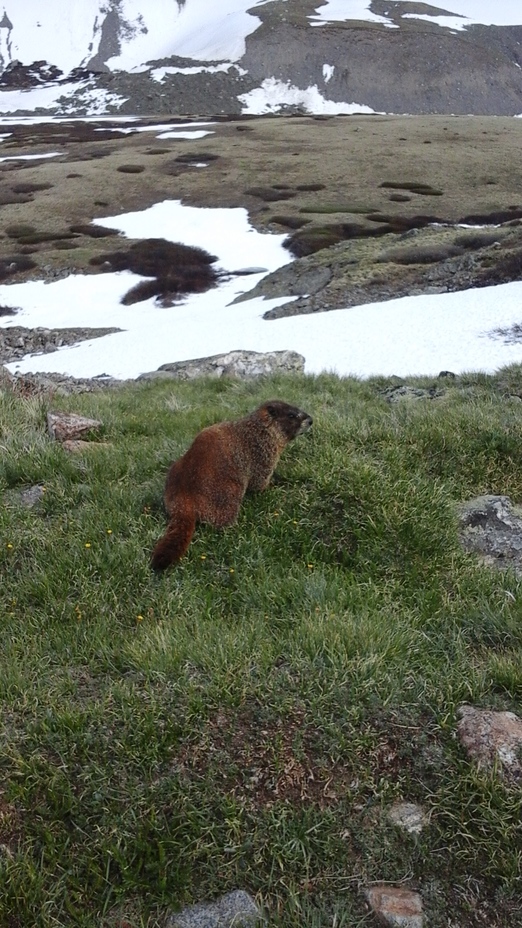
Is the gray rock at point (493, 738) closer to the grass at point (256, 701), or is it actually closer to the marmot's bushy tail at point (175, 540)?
the grass at point (256, 701)

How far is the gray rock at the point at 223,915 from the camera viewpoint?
2.65 metres

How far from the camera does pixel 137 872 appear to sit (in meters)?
2.77

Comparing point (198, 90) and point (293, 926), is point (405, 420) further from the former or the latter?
point (198, 90)

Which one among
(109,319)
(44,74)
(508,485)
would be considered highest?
(44,74)

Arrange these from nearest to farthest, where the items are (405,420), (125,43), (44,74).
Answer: (405,420)
(44,74)
(125,43)

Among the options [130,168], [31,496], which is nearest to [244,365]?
[31,496]

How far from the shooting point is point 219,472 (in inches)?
210

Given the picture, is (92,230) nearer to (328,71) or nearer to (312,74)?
(312,74)

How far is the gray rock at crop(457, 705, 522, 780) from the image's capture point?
3.12 meters

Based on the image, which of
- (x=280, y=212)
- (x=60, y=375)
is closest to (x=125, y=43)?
(x=280, y=212)

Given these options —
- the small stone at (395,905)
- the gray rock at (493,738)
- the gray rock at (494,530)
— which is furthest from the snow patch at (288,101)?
the small stone at (395,905)

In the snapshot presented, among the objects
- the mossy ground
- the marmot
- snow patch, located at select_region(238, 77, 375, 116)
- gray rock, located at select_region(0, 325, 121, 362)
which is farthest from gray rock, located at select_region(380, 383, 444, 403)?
snow patch, located at select_region(238, 77, 375, 116)

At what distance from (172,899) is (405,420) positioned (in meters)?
5.43

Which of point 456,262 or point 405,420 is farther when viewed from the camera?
point 456,262
